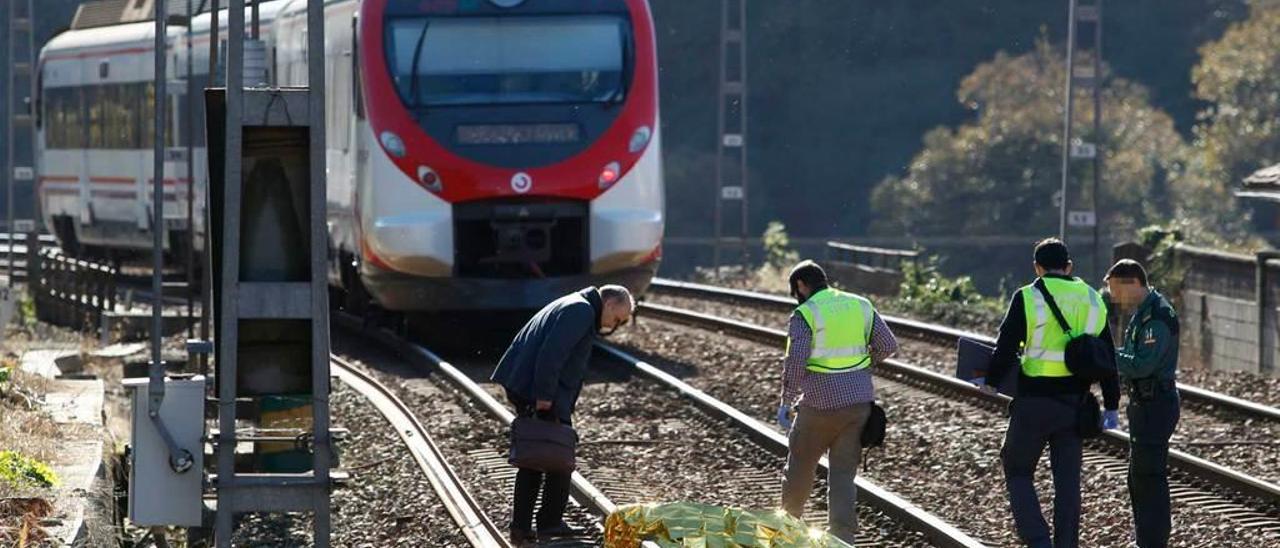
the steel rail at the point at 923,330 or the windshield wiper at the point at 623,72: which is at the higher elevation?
the windshield wiper at the point at 623,72

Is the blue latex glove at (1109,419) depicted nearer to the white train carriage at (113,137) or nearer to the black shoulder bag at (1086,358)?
the black shoulder bag at (1086,358)

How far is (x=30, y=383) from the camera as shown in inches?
659

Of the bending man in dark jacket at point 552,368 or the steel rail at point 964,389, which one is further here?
the steel rail at point 964,389

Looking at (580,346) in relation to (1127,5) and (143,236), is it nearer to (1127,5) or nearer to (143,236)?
(143,236)

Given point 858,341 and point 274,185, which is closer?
point 274,185

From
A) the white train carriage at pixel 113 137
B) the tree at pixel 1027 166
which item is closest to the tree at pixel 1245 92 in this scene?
the tree at pixel 1027 166

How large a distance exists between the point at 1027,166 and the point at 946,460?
54.4 m

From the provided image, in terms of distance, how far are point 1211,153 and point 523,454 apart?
5488 cm

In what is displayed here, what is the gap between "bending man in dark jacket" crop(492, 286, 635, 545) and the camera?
33.8 ft

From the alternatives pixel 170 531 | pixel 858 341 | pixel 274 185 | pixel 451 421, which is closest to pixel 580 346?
pixel 858 341

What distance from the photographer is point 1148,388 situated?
985 centimetres

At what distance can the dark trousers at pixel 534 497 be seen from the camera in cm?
1062

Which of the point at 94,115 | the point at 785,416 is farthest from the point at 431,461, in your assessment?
the point at 94,115

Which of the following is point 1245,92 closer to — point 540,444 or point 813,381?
point 813,381
